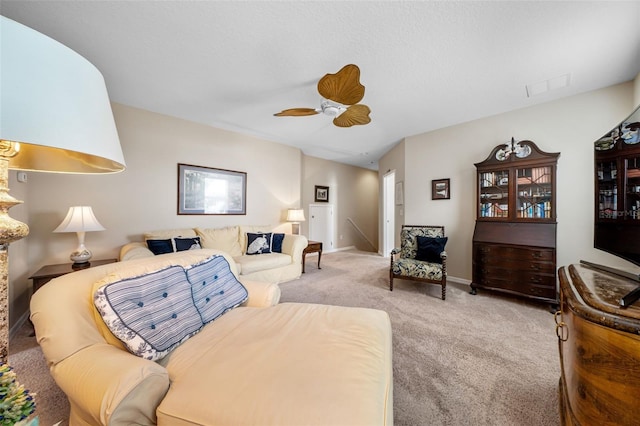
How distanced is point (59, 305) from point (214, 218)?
9.81 feet

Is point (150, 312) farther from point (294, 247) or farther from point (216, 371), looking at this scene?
point (294, 247)

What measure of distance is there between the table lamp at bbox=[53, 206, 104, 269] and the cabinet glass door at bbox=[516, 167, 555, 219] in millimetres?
5041

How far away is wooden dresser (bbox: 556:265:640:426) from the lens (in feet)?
2.21

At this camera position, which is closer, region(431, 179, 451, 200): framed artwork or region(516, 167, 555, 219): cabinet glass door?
region(516, 167, 555, 219): cabinet glass door

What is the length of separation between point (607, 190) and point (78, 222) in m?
4.17

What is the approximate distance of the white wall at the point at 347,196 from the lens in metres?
5.80

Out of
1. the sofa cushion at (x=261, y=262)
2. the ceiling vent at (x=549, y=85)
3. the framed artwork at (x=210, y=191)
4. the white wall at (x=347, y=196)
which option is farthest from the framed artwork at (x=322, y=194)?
the ceiling vent at (x=549, y=85)

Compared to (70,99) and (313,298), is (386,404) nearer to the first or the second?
(70,99)

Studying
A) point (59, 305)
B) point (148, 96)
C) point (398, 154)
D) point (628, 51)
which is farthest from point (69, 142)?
point (398, 154)

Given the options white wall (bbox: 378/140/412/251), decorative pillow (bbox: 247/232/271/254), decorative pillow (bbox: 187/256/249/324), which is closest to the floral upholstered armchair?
white wall (bbox: 378/140/412/251)

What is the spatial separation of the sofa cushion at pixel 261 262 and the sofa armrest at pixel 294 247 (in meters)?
0.10

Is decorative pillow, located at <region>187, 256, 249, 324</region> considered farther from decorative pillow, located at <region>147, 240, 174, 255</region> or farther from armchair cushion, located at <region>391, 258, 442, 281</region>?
armchair cushion, located at <region>391, 258, 442, 281</region>

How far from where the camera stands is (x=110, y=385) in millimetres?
736

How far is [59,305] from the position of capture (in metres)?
0.94
